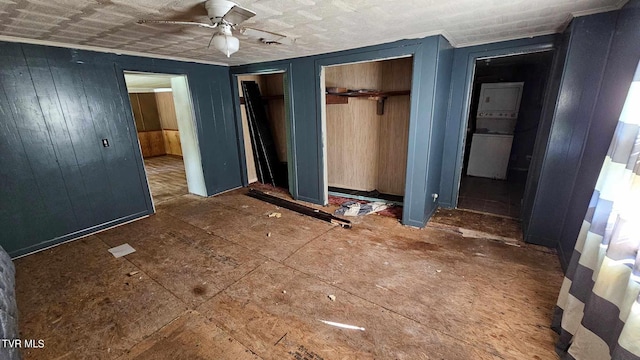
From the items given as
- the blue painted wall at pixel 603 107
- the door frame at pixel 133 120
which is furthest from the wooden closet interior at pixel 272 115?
the blue painted wall at pixel 603 107

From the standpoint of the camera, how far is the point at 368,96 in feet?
13.6

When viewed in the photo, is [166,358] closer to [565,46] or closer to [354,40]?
[354,40]

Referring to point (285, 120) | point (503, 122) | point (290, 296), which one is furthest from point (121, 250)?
point (503, 122)

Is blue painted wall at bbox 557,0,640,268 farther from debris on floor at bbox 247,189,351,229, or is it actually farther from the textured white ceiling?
debris on floor at bbox 247,189,351,229

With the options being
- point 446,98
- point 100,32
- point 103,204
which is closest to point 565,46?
point 446,98

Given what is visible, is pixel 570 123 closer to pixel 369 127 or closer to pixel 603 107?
pixel 603 107

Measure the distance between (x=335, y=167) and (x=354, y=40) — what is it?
2.50m

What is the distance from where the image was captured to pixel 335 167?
5.01 m

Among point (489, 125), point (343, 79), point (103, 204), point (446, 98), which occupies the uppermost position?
point (343, 79)

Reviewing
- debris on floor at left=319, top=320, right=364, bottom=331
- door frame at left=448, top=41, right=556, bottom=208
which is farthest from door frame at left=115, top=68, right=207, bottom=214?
door frame at left=448, top=41, right=556, bottom=208

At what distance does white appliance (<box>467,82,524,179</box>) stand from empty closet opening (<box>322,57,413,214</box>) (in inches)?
95.1

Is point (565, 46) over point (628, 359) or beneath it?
over

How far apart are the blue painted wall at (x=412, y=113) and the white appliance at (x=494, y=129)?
7.98 feet

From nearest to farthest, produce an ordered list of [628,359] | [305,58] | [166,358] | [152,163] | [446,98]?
[628,359] → [166,358] → [446,98] → [305,58] → [152,163]
